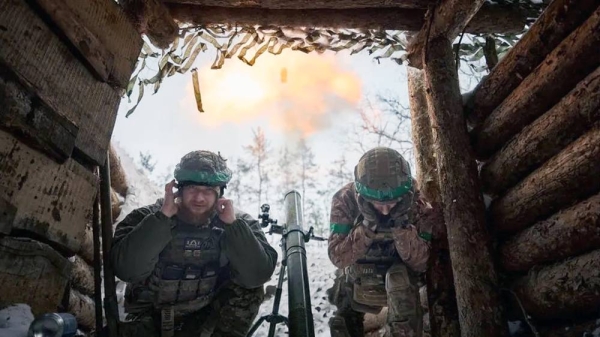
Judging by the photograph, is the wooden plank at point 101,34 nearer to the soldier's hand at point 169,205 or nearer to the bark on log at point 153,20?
the bark on log at point 153,20

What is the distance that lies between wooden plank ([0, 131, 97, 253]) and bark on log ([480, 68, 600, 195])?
3.15 metres

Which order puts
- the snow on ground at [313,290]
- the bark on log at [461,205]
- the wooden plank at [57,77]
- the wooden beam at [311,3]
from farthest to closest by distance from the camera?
the snow on ground at [313,290] → the wooden beam at [311,3] → the bark on log at [461,205] → the wooden plank at [57,77]

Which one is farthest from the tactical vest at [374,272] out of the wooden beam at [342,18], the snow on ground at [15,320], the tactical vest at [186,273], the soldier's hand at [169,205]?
the snow on ground at [15,320]

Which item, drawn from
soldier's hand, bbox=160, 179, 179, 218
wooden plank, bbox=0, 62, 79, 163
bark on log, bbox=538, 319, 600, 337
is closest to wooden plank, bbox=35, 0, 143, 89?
wooden plank, bbox=0, 62, 79, 163

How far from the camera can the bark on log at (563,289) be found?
7.91ft

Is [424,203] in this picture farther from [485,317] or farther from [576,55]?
[576,55]

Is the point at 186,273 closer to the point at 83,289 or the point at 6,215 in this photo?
the point at 83,289

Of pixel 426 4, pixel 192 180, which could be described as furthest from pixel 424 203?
pixel 192 180

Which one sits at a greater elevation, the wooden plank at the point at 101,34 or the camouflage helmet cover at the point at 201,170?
the wooden plank at the point at 101,34

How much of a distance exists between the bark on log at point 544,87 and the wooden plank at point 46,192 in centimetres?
320

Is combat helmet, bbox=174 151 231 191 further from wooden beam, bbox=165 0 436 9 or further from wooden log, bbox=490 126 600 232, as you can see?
wooden log, bbox=490 126 600 232

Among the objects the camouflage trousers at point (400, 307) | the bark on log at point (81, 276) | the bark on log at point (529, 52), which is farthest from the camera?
the bark on log at point (81, 276)

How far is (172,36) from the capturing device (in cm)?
392

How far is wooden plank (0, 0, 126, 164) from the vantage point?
2.08 meters
